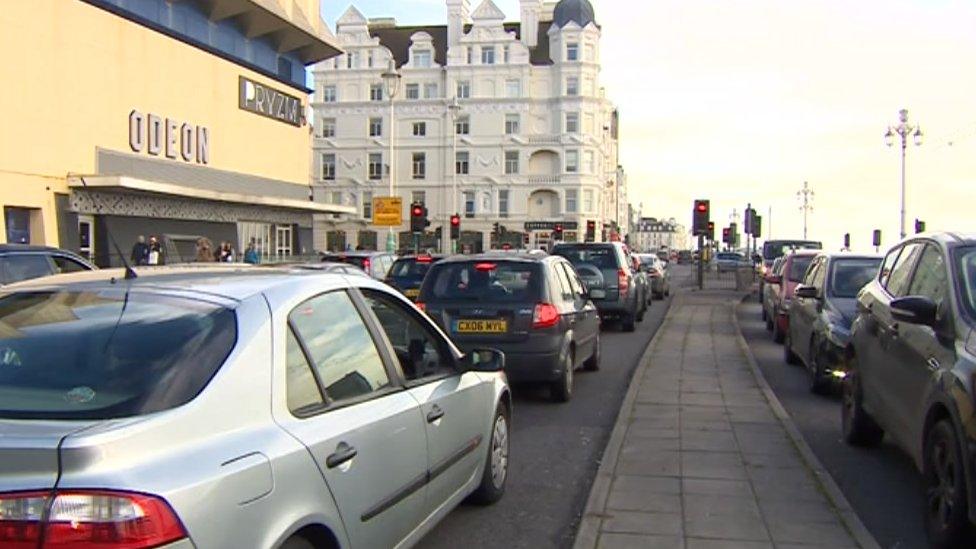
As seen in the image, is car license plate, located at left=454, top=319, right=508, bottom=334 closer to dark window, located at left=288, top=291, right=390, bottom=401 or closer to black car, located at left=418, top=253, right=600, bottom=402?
black car, located at left=418, top=253, right=600, bottom=402

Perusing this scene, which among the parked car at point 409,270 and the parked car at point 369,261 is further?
the parked car at point 369,261

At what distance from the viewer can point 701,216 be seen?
33156 mm

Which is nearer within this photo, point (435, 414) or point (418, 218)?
point (435, 414)

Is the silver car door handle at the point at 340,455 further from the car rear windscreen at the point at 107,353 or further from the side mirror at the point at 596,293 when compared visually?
the side mirror at the point at 596,293

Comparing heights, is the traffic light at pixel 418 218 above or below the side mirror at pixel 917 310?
above

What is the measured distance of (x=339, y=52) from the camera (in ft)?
141

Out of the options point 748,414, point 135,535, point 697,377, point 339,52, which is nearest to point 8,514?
point 135,535

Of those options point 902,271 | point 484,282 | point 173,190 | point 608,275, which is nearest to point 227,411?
point 902,271

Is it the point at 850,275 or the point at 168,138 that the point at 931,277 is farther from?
the point at 168,138

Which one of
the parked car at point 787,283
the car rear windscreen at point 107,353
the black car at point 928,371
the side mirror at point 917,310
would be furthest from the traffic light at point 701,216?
the car rear windscreen at point 107,353

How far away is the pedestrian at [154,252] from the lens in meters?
26.5

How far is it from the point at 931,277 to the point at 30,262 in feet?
30.6

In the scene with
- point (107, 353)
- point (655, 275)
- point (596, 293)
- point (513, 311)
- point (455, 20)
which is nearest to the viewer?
point (107, 353)

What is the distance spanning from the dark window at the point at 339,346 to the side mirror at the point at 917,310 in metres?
3.28
